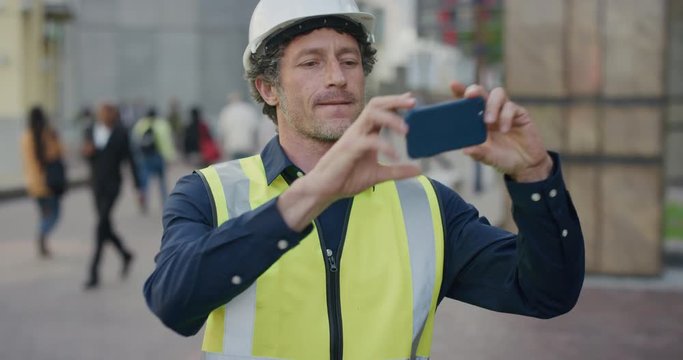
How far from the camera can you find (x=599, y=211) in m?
9.34

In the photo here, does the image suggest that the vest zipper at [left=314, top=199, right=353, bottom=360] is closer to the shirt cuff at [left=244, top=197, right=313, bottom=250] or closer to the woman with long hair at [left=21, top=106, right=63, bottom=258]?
the shirt cuff at [left=244, top=197, right=313, bottom=250]

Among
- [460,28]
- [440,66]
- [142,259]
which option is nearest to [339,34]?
[142,259]

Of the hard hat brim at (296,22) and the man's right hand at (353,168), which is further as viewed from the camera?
the hard hat brim at (296,22)

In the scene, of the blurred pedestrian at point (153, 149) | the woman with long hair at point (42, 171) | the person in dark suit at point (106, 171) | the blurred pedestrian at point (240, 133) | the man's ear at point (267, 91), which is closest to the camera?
the man's ear at point (267, 91)

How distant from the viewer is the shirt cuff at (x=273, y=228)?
1.98 m

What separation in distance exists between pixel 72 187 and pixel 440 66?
59.1 ft

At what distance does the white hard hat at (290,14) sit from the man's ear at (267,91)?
11cm

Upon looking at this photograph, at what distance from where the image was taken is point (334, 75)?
7.69ft

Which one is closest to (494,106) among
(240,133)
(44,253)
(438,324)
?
(438,324)

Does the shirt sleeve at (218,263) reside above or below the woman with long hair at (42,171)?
above

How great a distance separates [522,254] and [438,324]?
17.2ft

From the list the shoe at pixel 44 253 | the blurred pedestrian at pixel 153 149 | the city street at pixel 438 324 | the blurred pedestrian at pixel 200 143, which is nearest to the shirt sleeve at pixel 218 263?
the city street at pixel 438 324

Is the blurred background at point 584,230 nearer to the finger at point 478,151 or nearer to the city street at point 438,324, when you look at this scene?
the city street at point 438,324

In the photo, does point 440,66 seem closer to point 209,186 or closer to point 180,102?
point 180,102
